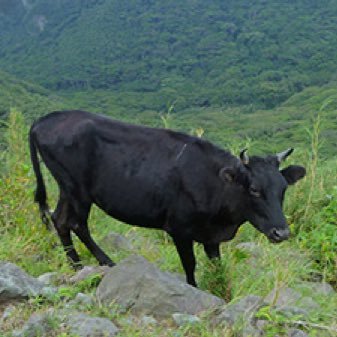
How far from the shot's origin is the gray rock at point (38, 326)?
3564 millimetres

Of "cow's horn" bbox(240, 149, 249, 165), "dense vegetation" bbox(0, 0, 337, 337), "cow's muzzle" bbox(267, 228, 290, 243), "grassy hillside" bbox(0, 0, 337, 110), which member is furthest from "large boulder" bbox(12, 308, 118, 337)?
"grassy hillside" bbox(0, 0, 337, 110)

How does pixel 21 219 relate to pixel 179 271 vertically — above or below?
above

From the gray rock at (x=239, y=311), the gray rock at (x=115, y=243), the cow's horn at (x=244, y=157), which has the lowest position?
the gray rock at (x=115, y=243)

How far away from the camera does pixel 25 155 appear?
23.7 feet

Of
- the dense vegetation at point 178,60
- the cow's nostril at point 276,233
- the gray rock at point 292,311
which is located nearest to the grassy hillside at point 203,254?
the gray rock at point 292,311

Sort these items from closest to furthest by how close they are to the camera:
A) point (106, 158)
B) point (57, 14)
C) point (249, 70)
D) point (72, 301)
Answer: point (72, 301)
point (106, 158)
point (249, 70)
point (57, 14)

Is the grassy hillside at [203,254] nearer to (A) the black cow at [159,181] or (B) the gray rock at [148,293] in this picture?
(B) the gray rock at [148,293]

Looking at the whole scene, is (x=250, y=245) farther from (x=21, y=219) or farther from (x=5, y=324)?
(x=5, y=324)

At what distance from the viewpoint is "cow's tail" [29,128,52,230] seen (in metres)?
5.71

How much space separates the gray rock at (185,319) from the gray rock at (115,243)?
1.89m

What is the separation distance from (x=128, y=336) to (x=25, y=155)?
4016mm

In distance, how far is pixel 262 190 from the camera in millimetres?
4879

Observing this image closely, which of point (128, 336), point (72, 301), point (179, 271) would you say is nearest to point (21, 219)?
point (179, 271)

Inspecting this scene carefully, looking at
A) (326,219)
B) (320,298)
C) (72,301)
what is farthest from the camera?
(326,219)
